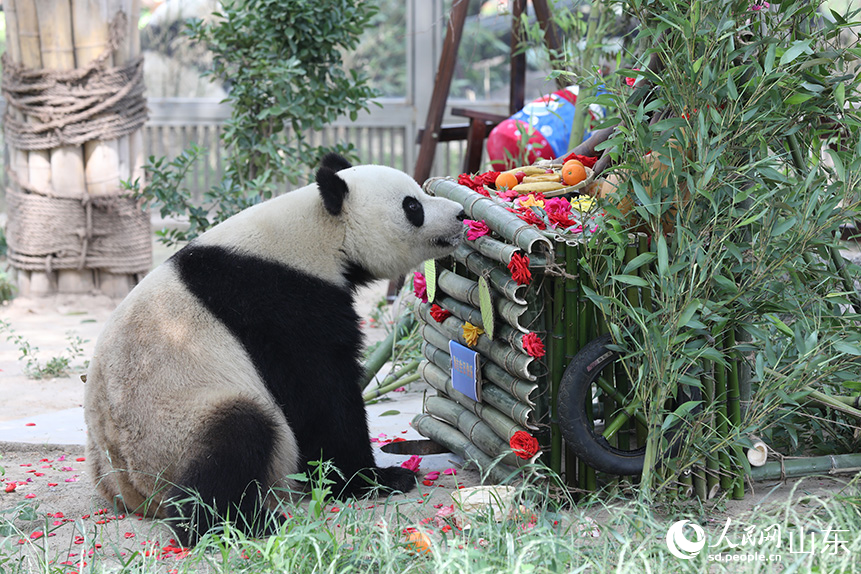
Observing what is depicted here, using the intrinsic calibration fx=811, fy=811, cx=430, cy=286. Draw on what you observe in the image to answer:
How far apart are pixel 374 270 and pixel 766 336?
51.2 inches

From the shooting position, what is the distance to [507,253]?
2566 mm

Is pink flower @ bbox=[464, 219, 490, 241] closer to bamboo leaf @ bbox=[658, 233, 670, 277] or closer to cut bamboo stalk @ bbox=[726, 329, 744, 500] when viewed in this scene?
bamboo leaf @ bbox=[658, 233, 670, 277]

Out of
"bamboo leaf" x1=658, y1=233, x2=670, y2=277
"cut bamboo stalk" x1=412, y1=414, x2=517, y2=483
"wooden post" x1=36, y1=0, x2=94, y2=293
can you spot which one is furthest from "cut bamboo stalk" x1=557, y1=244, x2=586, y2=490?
"wooden post" x1=36, y1=0, x2=94, y2=293

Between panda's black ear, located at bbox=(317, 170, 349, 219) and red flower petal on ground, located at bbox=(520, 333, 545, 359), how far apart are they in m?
0.78

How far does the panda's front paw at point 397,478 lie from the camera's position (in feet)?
9.56

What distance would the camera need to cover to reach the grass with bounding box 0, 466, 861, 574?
77.4 inches

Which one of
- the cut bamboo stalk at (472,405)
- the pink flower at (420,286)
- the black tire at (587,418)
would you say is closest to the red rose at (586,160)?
the pink flower at (420,286)

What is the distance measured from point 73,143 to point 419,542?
15.7ft

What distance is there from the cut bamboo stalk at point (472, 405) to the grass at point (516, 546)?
0.25 m

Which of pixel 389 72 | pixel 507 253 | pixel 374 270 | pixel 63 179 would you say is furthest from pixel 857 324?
pixel 389 72

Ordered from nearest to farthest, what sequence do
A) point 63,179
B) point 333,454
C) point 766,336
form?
1. point 766,336
2. point 333,454
3. point 63,179

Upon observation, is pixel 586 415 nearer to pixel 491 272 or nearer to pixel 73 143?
pixel 491 272

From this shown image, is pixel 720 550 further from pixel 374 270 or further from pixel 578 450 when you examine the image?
pixel 374 270

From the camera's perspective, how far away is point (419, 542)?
219cm
